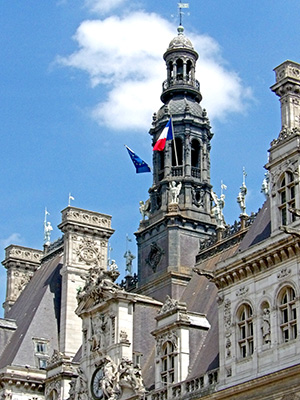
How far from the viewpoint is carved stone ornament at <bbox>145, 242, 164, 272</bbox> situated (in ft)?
215

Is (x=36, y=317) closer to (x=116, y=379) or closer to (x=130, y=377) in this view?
(x=116, y=379)

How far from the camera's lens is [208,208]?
6662cm

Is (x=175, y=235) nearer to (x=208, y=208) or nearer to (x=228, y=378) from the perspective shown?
(x=208, y=208)

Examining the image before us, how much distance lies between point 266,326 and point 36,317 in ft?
94.2

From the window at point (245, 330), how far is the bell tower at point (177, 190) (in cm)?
1541

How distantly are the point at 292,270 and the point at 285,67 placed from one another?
11.9m

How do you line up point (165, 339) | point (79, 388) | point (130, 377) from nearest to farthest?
point (165, 339) → point (130, 377) → point (79, 388)

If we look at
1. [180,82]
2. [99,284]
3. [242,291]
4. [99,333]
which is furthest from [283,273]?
[180,82]

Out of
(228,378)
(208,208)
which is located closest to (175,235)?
(208,208)

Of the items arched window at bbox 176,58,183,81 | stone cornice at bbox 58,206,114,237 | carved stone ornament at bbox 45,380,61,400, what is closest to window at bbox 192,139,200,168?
arched window at bbox 176,58,183,81

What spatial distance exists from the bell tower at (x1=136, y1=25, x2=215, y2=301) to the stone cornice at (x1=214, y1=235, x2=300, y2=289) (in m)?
14.3

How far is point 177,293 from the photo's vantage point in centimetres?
6188

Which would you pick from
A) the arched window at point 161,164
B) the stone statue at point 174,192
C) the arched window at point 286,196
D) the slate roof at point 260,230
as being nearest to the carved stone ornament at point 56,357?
the stone statue at point 174,192

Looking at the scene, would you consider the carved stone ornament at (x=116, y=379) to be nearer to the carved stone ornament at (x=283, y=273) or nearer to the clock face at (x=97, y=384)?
the clock face at (x=97, y=384)
